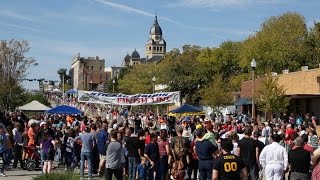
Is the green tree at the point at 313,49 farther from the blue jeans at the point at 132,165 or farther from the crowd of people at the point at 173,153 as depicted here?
the blue jeans at the point at 132,165

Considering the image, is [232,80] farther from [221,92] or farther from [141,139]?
[141,139]

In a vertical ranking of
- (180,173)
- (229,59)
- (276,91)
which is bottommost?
(180,173)

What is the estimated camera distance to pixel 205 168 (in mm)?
13875

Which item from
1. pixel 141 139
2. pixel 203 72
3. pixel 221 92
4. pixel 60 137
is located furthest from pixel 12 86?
pixel 141 139

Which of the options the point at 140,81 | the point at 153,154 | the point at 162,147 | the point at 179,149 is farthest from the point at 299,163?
the point at 140,81

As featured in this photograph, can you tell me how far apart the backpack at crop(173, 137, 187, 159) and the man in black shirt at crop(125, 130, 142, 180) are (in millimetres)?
2065

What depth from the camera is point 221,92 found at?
54.2 m

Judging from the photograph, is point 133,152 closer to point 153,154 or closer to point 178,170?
point 153,154

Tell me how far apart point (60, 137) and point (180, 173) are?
8692 mm

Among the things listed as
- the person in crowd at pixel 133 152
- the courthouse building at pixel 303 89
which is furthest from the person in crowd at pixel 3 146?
the courthouse building at pixel 303 89

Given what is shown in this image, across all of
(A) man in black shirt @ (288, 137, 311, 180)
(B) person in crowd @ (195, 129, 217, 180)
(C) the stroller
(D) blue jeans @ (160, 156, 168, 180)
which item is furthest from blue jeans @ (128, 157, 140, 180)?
(A) man in black shirt @ (288, 137, 311, 180)

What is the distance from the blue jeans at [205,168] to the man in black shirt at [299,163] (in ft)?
9.14

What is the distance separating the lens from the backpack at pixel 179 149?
13.4 m

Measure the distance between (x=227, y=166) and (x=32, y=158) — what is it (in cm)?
1165
